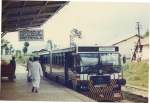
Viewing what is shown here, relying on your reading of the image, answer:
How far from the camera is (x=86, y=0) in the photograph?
6250mm

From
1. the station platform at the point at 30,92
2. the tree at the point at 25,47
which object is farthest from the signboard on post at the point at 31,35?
the station platform at the point at 30,92

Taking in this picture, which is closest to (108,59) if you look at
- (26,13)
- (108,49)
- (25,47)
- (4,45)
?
(108,49)

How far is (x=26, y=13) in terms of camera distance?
6449 millimetres

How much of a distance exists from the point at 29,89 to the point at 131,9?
1.61m

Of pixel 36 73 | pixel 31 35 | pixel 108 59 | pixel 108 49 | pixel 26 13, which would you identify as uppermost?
pixel 26 13

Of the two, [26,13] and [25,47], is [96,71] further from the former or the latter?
[26,13]

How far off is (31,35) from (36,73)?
49 centimetres

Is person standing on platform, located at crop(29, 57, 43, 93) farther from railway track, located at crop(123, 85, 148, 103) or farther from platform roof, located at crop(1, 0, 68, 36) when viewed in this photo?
railway track, located at crop(123, 85, 148, 103)

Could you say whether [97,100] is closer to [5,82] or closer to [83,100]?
[83,100]

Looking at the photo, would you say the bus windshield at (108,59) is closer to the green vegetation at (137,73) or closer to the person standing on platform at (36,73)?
the green vegetation at (137,73)

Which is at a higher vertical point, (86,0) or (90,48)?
(86,0)

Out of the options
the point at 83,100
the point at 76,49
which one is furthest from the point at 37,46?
the point at 83,100

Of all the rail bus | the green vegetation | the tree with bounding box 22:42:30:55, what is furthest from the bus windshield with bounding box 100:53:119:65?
the tree with bounding box 22:42:30:55

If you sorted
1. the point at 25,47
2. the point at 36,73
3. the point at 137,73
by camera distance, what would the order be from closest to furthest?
1. the point at 137,73
2. the point at 25,47
3. the point at 36,73
